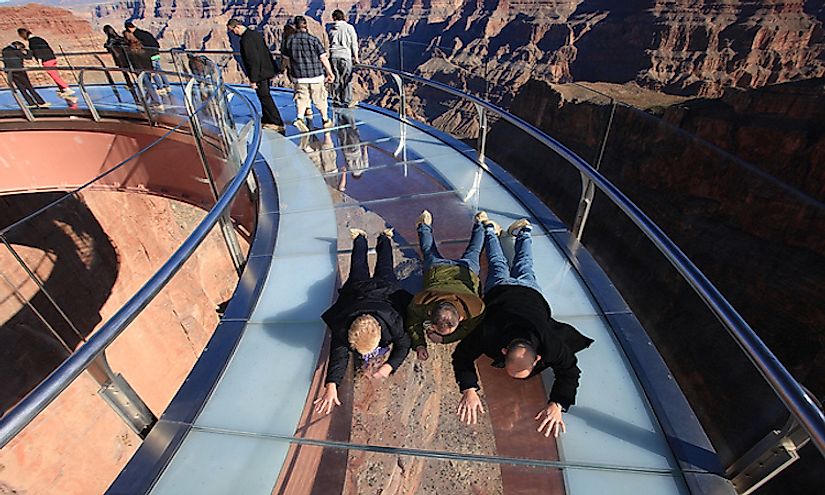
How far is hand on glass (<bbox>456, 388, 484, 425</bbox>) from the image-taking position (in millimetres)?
2180

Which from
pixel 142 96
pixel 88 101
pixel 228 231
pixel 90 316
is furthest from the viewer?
pixel 90 316

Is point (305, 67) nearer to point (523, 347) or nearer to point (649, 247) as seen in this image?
point (523, 347)

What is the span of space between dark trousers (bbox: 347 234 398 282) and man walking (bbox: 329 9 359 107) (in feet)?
13.9

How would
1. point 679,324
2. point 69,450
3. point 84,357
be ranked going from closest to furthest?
1. point 84,357
2. point 69,450
3. point 679,324

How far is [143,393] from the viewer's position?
9.55 metres

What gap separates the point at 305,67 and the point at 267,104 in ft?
3.49

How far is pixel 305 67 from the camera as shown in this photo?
5.82 m

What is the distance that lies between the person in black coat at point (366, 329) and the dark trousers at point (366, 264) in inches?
1.9

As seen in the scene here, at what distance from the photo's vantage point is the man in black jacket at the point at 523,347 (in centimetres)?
207

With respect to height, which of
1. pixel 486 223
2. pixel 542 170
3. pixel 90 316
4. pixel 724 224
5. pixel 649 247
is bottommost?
pixel 649 247

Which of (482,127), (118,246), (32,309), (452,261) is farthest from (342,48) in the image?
(118,246)

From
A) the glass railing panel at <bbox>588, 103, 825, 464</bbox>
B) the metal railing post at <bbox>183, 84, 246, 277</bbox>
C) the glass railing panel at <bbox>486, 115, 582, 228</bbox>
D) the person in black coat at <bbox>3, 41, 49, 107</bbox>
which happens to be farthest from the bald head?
the glass railing panel at <bbox>486, 115, 582, 228</bbox>

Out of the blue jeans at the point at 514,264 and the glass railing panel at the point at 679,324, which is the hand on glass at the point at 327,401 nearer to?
the blue jeans at the point at 514,264

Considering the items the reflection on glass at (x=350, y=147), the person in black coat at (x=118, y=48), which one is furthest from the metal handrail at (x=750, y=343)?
the person in black coat at (x=118, y=48)
